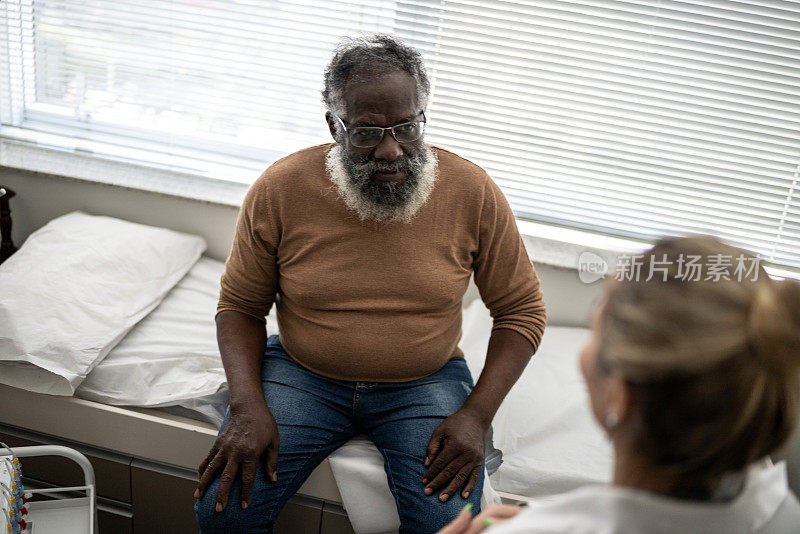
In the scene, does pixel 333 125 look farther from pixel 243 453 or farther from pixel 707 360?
pixel 707 360

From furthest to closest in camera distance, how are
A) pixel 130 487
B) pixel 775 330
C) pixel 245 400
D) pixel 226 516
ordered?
pixel 130 487 → pixel 245 400 → pixel 226 516 → pixel 775 330

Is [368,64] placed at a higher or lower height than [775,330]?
higher

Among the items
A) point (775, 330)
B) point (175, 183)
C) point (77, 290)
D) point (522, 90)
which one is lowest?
point (77, 290)

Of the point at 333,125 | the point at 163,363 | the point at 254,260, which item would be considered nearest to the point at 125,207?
the point at 163,363

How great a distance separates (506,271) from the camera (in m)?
1.60

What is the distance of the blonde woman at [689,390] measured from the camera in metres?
0.67

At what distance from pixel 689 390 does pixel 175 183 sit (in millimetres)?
2097

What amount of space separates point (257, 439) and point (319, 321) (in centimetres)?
31

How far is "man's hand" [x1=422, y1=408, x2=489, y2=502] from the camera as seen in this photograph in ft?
4.46

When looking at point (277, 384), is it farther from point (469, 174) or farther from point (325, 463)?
point (469, 174)

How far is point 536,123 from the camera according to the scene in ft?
7.44

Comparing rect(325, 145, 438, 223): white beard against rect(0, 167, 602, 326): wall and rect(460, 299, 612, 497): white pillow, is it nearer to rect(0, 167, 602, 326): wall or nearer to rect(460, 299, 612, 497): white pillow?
rect(460, 299, 612, 497): white pillow

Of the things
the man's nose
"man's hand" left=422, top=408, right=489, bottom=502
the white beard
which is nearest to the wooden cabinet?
"man's hand" left=422, top=408, right=489, bottom=502

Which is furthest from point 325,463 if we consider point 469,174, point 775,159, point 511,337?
point 775,159
